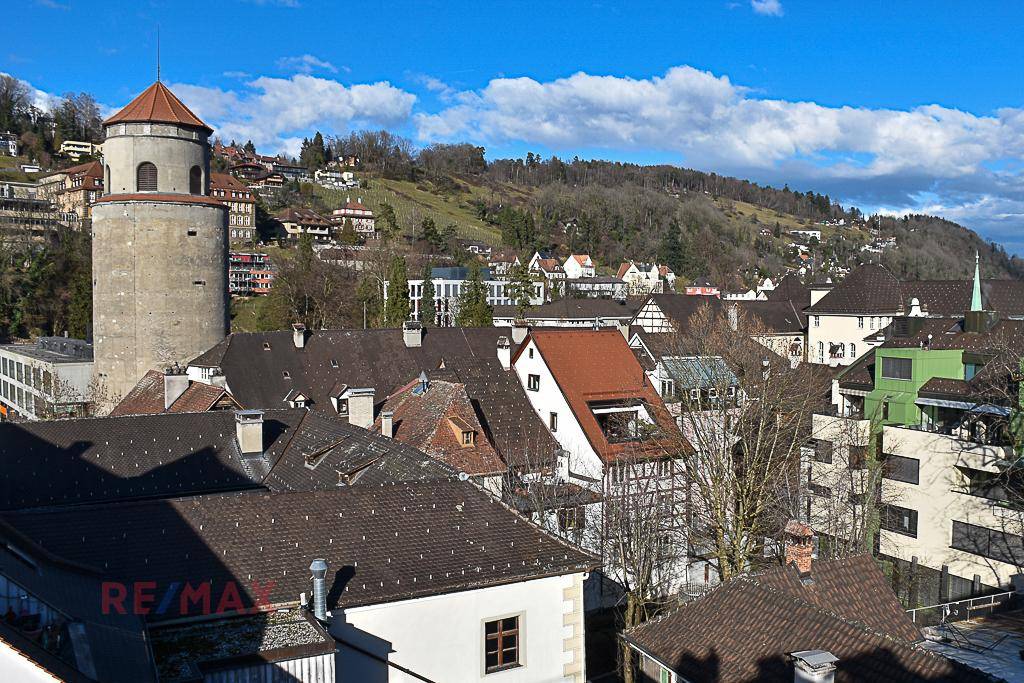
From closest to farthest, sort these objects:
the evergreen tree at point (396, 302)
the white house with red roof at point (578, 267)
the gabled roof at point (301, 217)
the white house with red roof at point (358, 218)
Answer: the evergreen tree at point (396, 302), the gabled roof at point (301, 217), the white house with red roof at point (358, 218), the white house with red roof at point (578, 267)

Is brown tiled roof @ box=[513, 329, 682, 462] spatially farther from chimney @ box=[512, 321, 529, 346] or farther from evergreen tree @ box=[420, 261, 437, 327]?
evergreen tree @ box=[420, 261, 437, 327]

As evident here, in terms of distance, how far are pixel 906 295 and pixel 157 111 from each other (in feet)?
153

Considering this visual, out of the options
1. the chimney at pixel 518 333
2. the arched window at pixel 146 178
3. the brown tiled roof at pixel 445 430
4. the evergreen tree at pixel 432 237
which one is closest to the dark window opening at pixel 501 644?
the brown tiled roof at pixel 445 430

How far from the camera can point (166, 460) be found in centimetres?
1914

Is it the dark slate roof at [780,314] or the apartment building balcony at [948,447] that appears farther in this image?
the dark slate roof at [780,314]

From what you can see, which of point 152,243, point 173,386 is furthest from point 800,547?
point 152,243

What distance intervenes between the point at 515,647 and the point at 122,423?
11.9 m

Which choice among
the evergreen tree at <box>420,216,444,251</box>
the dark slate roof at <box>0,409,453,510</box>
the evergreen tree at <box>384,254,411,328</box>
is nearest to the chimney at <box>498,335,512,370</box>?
the dark slate roof at <box>0,409,453,510</box>

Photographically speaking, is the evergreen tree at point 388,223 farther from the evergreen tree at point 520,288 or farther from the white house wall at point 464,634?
the white house wall at point 464,634

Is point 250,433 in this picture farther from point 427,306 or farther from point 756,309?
point 427,306

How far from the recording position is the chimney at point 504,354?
33.3m

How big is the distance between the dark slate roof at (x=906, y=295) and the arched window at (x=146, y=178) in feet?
144

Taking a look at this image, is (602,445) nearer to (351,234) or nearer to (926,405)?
(926,405)

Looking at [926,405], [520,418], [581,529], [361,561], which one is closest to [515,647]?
[361,561]
